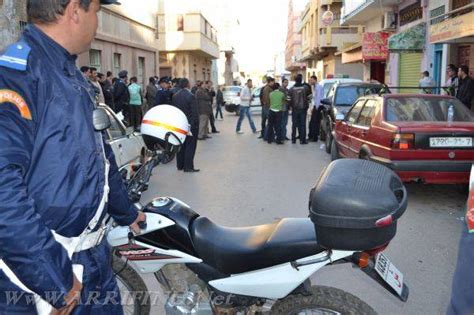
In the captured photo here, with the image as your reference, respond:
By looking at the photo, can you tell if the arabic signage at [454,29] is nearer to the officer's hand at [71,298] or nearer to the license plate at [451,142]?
the license plate at [451,142]

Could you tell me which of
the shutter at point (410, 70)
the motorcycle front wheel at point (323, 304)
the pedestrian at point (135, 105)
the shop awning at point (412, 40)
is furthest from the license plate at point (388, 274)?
the shutter at point (410, 70)

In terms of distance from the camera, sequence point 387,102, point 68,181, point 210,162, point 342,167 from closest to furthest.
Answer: point 68,181
point 342,167
point 387,102
point 210,162

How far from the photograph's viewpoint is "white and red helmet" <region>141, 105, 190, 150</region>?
2.63 metres

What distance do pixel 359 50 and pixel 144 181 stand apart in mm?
23258

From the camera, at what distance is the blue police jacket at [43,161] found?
1523 millimetres

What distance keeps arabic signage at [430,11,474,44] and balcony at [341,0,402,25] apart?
24.5ft

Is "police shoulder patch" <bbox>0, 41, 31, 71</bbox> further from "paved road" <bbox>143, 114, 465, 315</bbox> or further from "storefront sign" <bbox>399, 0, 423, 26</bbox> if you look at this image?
"storefront sign" <bbox>399, 0, 423, 26</bbox>

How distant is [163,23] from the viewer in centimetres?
3384

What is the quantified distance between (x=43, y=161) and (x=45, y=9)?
1.85 feet

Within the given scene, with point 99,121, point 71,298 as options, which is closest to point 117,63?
point 99,121

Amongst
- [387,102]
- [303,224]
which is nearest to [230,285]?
[303,224]

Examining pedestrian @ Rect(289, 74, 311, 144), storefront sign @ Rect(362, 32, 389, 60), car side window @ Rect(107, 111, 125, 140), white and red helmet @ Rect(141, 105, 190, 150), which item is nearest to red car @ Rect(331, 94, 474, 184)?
car side window @ Rect(107, 111, 125, 140)

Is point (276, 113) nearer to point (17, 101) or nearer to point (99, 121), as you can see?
point (99, 121)

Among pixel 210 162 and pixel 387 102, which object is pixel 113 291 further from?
pixel 210 162
